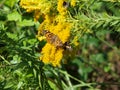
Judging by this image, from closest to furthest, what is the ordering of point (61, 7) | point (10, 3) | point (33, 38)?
point (61, 7), point (33, 38), point (10, 3)

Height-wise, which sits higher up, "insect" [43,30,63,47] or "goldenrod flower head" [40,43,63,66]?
"insect" [43,30,63,47]

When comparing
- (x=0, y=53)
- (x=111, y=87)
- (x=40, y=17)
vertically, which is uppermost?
(x=40, y=17)

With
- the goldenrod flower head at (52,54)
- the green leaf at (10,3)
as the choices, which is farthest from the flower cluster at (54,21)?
the green leaf at (10,3)

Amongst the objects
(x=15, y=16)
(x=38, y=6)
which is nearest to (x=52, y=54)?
(x=38, y=6)

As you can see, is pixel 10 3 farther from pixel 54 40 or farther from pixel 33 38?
pixel 54 40

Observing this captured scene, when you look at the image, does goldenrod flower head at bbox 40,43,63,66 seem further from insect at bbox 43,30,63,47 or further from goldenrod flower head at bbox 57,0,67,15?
goldenrod flower head at bbox 57,0,67,15

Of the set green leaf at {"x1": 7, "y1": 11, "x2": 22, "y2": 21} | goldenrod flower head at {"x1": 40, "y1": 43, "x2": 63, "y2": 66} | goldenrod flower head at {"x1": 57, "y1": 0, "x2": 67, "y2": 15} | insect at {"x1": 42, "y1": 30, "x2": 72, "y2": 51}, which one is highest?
goldenrod flower head at {"x1": 57, "y1": 0, "x2": 67, "y2": 15}

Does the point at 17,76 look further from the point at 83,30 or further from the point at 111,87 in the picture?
the point at 111,87

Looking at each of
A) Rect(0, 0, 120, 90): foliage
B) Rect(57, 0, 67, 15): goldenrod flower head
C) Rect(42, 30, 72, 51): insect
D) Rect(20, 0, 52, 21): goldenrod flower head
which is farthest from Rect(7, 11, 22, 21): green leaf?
Rect(57, 0, 67, 15): goldenrod flower head

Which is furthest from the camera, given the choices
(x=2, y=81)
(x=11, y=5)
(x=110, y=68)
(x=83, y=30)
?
(x=110, y=68)

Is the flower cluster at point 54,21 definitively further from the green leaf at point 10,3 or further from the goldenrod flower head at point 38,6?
the green leaf at point 10,3

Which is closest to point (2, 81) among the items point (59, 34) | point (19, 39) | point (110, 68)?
point (19, 39)
